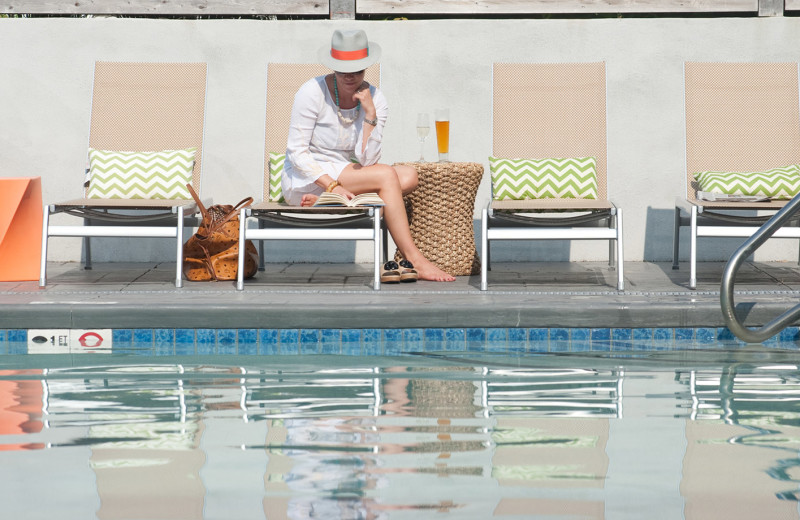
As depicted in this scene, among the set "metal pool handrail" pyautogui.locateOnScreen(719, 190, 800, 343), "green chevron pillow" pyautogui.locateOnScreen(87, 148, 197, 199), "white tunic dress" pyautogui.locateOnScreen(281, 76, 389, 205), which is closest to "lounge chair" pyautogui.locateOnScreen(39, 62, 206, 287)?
"green chevron pillow" pyautogui.locateOnScreen(87, 148, 197, 199)

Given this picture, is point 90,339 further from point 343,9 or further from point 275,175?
point 343,9

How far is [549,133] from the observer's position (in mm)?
6133

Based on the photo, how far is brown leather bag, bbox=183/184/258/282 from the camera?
18.4 feet

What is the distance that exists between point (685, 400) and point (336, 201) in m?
2.19

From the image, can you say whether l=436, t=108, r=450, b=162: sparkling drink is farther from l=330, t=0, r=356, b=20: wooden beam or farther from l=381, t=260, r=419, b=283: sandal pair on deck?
l=330, t=0, r=356, b=20: wooden beam

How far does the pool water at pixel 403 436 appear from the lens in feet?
8.69

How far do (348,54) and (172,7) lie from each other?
6.71 ft

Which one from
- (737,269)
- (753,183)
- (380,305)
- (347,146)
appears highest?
(347,146)

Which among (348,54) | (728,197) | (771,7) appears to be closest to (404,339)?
(348,54)

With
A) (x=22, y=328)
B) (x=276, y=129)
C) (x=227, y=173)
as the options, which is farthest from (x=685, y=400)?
(x=227, y=173)

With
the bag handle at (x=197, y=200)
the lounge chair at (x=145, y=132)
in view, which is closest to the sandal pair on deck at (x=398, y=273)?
the bag handle at (x=197, y=200)

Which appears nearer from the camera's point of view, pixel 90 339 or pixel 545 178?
pixel 90 339

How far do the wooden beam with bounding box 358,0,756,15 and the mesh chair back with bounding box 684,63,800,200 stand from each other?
0.86 m

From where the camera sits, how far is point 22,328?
4.62m
